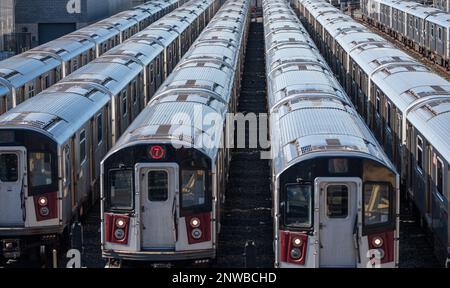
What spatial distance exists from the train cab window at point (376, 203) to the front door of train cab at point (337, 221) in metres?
0.17

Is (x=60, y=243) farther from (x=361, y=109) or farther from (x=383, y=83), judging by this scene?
(x=361, y=109)

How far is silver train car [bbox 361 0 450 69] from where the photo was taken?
3736 cm

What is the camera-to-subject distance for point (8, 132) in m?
13.1

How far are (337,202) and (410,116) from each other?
4.93 meters

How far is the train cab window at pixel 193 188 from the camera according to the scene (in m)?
11.9

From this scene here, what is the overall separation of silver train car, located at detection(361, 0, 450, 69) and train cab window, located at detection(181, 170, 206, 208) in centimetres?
2639

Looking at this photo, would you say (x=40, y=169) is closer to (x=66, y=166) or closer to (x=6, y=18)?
(x=66, y=166)

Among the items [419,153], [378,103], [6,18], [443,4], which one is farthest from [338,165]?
[443,4]

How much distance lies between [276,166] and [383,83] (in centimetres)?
774

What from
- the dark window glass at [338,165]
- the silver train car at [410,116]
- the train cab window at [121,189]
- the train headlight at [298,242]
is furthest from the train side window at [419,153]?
the train cab window at [121,189]

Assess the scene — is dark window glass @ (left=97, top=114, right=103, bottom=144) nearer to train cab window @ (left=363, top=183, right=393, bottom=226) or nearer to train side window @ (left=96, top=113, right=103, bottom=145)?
train side window @ (left=96, top=113, right=103, bottom=145)

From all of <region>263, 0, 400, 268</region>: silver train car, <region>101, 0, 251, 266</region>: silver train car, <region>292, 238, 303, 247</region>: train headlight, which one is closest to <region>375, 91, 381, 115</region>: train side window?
<region>263, 0, 400, 268</region>: silver train car

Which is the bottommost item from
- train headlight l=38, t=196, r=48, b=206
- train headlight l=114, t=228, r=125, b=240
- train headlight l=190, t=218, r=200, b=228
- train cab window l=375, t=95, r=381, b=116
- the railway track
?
the railway track

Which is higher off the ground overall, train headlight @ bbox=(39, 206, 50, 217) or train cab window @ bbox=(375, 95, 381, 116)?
train cab window @ bbox=(375, 95, 381, 116)
